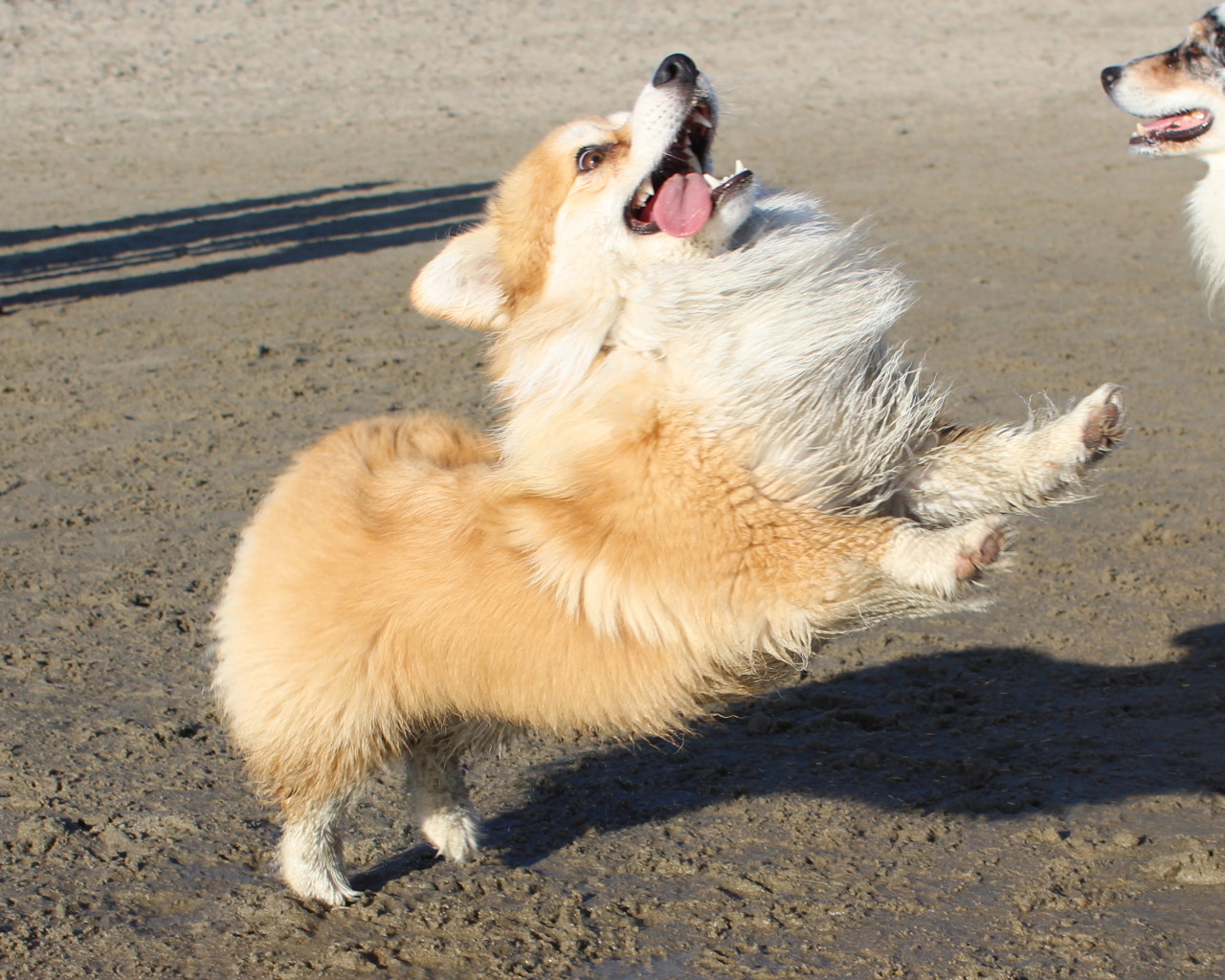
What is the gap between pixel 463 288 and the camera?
11.1ft

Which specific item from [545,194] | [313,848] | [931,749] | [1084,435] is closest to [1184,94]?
[931,749]

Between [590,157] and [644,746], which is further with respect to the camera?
[644,746]

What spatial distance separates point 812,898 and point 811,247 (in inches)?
65.7

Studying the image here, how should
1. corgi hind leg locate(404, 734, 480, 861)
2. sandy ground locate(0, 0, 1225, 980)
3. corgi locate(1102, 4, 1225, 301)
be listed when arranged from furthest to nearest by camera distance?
corgi locate(1102, 4, 1225, 301)
corgi hind leg locate(404, 734, 480, 861)
sandy ground locate(0, 0, 1225, 980)

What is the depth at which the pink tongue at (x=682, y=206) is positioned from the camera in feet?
10.3

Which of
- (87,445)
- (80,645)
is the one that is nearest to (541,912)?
(80,645)

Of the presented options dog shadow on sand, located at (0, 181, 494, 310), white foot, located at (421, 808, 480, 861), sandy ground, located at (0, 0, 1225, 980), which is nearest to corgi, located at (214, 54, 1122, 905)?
white foot, located at (421, 808, 480, 861)

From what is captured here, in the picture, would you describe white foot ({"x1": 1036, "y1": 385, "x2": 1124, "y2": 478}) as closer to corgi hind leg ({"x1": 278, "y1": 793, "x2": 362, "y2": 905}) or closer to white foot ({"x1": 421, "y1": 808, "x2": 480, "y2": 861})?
white foot ({"x1": 421, "y1": 808, "x2": 480, "y2": 861})

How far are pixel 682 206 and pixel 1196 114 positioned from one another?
392 centimetres

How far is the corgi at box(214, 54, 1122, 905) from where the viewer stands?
2.91 m

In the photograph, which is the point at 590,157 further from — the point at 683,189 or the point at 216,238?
the point at 216,238

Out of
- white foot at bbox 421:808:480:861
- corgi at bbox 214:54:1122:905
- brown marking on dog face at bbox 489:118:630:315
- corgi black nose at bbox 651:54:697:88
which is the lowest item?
white foot at bbox 421:808:480:861

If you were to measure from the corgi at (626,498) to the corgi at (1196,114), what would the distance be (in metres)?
2.99

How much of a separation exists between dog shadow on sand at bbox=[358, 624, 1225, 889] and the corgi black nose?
1.98m
